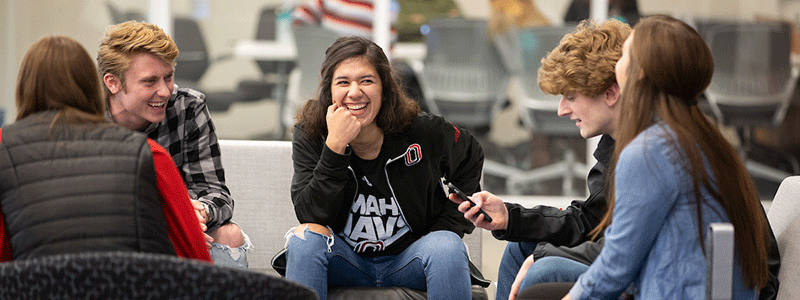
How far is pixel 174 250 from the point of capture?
140 centimetres

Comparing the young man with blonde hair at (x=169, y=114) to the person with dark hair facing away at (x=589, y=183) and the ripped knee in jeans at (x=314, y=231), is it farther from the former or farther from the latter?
the person with dark hair facing away at (x=589, y=183)

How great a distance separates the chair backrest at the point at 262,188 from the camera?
240 cm

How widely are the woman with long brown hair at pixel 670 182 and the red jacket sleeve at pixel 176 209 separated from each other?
0.80 metres

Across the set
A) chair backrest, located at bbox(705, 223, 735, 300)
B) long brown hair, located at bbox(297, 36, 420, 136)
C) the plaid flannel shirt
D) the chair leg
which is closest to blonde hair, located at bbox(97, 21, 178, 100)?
the plaid flannel shirt

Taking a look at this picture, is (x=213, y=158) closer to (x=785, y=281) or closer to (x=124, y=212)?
(x=124, y=212)

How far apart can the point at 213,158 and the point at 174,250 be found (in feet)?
2.46

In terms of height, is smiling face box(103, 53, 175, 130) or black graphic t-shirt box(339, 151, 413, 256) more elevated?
smiling face box(103, 53, 175, 130)

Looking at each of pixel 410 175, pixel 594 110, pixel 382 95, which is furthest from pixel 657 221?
pixel 382 95

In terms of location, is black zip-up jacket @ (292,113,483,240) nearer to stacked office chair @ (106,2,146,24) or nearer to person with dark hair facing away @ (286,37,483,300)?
person with dark hair facing away @ (286,37,483,300)

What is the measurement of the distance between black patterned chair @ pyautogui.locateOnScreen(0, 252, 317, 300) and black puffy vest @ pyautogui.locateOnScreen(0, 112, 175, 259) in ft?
0.75

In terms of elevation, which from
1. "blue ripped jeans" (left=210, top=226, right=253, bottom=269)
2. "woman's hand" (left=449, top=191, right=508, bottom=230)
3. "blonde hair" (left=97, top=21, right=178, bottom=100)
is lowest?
"blue ripped jeans" (left=210, top=226, right=253, bottom=269)

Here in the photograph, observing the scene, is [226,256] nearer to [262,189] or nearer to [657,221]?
[262,189]

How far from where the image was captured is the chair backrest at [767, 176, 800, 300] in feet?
5.61

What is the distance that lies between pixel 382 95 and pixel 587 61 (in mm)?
597
